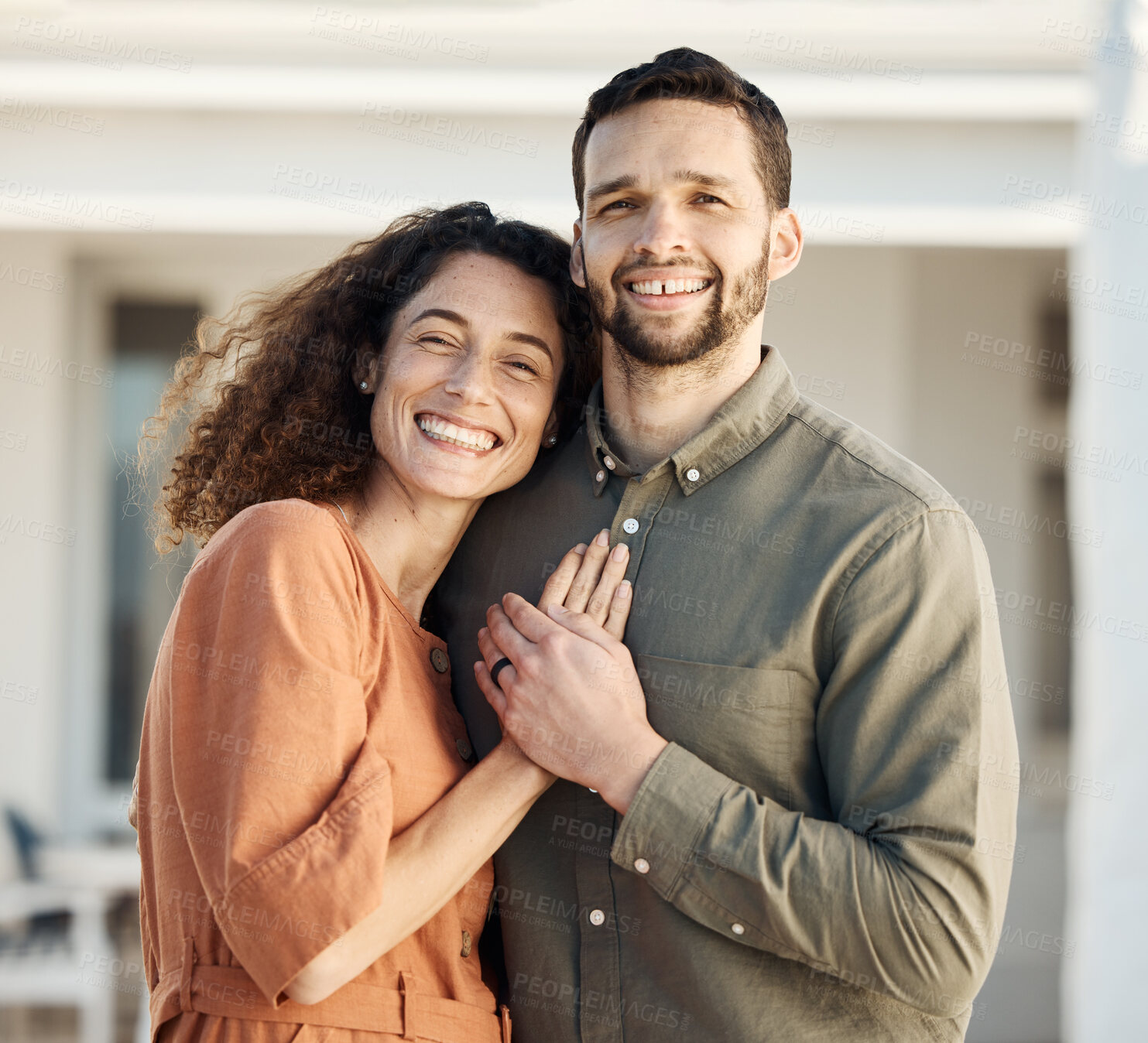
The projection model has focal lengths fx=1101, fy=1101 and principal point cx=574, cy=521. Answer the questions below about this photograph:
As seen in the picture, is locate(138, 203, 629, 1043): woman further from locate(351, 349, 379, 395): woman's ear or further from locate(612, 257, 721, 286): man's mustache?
locate(612, 257, 721, 286): man's mustache

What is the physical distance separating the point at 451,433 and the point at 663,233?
0.43 metres

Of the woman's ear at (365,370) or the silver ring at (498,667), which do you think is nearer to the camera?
the silver ring at (498,667)

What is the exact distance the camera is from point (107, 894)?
13.6 feet

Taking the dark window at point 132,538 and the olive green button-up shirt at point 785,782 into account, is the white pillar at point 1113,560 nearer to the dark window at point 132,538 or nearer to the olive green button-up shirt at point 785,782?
the olive green button-up shirt at point 785,782

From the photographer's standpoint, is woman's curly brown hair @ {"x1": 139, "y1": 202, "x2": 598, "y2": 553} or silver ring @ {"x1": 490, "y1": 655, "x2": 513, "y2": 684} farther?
woman's curly brown hair @ {"x1": 139, "y1": 202, "x2": 598, "y2": 553}

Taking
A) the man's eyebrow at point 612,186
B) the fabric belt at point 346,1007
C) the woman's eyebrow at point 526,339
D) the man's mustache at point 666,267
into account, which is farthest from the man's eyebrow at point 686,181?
the fabric belt at point 346,1007

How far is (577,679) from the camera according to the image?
1.44 metres

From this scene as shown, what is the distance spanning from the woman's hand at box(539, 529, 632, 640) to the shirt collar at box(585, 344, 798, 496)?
0.13 meters

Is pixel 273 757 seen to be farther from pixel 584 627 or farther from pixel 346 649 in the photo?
pixel 584 627

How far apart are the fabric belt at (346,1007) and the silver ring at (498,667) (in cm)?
40

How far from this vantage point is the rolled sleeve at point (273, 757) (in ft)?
4.06

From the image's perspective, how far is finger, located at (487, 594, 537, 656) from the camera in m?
1.51

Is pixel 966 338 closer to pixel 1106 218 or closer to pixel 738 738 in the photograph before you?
pixel 1106 218

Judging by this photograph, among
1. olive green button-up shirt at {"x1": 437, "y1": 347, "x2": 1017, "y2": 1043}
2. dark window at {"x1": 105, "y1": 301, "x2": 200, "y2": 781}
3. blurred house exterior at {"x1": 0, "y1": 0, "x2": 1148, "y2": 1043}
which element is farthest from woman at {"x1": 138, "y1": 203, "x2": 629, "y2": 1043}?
dark window at {"x1": 105, "y1": 301, "x2": 200, "y2": 781}
